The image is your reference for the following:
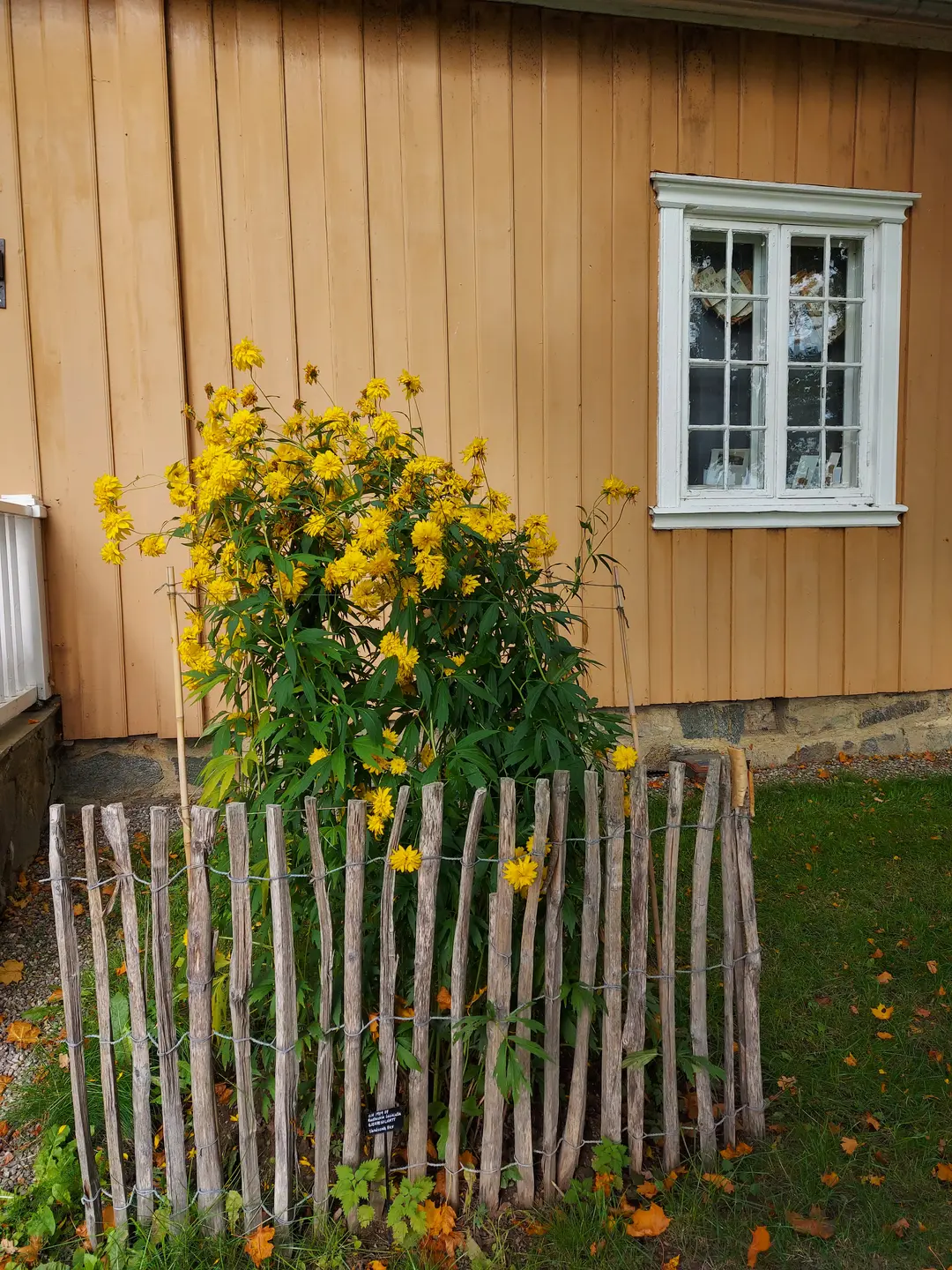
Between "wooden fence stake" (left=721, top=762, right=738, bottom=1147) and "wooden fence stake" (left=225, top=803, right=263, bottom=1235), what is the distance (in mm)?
1103

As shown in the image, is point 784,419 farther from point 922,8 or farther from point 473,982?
point 473,982

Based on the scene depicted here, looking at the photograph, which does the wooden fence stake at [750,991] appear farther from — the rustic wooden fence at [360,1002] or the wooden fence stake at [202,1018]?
the wooden fence stake at [202,1018]

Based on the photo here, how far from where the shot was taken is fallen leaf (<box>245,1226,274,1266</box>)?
1.77m

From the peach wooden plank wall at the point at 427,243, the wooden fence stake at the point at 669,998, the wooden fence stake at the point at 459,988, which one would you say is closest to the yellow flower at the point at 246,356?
the wooden fence stake at the point at 459,988

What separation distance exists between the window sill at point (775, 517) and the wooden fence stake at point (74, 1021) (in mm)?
3665

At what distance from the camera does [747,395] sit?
16.4 ft

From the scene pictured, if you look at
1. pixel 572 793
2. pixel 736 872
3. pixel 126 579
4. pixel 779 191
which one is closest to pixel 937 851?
pixel 736 872

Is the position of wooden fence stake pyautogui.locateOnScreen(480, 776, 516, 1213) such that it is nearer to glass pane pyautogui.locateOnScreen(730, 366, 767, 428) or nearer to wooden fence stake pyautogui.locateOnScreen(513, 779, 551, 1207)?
wooden fence stake pyautogui.locateOnScreen(513, 779, 551, 1207)

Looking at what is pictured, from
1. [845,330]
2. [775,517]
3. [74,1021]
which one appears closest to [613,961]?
[74,1021]

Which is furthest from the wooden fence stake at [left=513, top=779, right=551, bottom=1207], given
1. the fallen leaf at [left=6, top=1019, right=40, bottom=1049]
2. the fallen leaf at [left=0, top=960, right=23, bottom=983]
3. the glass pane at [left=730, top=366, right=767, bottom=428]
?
the glass pane at [left=730, top=366, right=767, bottom=428]

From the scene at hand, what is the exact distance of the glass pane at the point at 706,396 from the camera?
16.1ft

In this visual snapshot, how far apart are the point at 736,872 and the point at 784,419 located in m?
3.58

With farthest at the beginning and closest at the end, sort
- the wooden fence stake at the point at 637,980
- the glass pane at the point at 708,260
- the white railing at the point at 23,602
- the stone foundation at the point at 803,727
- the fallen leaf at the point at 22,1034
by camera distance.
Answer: the stone foundation at the point at 803,727 < the glass pane at the point at 708,260 < the white railing at the point at 23,602 < the fallen leaf at the point at 22,1034 < the wooden fence stake at the point at 637,980

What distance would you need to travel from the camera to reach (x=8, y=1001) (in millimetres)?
2713
